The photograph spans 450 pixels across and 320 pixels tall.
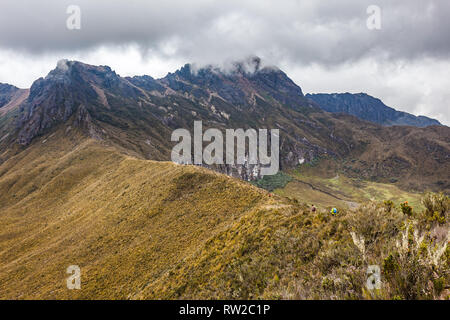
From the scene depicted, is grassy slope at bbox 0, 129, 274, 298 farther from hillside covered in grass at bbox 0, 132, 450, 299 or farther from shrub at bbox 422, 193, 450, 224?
shrub at bbox 422, 193, 450, 224

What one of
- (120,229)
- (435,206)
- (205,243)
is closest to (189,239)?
(205,243)

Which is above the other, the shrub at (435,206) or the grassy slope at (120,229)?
the shrub at (435,206)

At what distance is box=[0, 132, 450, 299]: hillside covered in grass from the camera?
695 cm

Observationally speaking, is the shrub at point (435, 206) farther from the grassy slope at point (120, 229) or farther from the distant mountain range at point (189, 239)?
the grassy slope at point (120, 229)

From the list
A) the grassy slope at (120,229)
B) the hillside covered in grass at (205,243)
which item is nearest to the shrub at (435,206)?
the hillside covered in grass at (205,243)

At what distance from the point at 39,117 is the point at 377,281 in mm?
191152

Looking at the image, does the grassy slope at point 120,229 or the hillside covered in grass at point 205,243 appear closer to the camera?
the hillside covered in grass at point 205,243

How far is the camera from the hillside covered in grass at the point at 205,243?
6.95 m

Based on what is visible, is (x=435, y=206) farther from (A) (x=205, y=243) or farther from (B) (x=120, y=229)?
(B) (x=120, y=229)

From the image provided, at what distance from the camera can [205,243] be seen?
21.5 meters

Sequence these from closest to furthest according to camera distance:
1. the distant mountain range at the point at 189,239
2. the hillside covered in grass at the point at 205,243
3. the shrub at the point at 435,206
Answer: the hillside covered in grass at the point at 205,243, the distant mountain range at the point at 189,239, the shrub at the point at 435,206

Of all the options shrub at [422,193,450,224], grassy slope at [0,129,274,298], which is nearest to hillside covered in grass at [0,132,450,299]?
shrub at [422,193,450,224]
